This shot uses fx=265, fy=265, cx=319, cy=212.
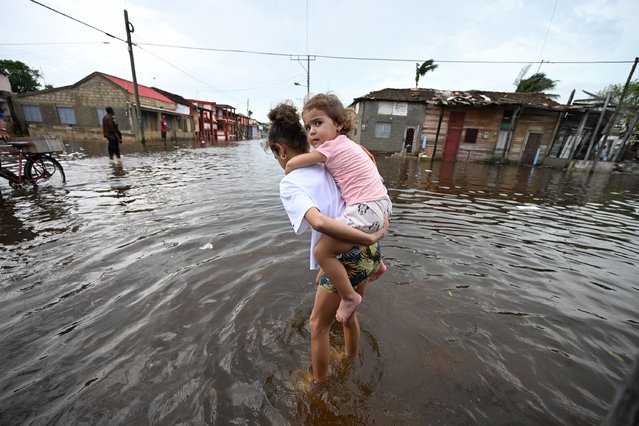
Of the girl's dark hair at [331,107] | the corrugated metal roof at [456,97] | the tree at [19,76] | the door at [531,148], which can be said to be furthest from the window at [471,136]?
the tree at [19,76]

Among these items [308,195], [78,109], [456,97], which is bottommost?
[308,195]

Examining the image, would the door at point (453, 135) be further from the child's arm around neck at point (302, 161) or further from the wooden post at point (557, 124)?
the child's arm around neck at point (302, 161)

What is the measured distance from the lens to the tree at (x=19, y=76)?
36719 mm

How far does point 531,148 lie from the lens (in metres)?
20.7

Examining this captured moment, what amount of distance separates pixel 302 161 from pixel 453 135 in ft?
77.1

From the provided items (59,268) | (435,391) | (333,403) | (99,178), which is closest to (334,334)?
(333,403)

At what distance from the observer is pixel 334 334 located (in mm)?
2535

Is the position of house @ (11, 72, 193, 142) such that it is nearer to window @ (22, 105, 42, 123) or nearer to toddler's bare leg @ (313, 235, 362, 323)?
window @ (22, 105, 42, 123)

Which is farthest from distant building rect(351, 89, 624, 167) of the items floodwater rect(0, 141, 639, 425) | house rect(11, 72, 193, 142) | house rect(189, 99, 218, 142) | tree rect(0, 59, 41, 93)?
tree rect(0, 59, 41, 93)

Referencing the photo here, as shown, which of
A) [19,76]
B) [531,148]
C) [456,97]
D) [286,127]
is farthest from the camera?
[19,76]

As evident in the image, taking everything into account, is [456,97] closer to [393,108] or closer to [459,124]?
[459,124]

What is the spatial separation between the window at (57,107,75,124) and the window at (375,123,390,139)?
2615 cm

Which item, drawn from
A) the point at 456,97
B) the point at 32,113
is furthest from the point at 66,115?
the point at 456,97

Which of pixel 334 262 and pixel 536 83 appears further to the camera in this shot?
pixel 536 83
